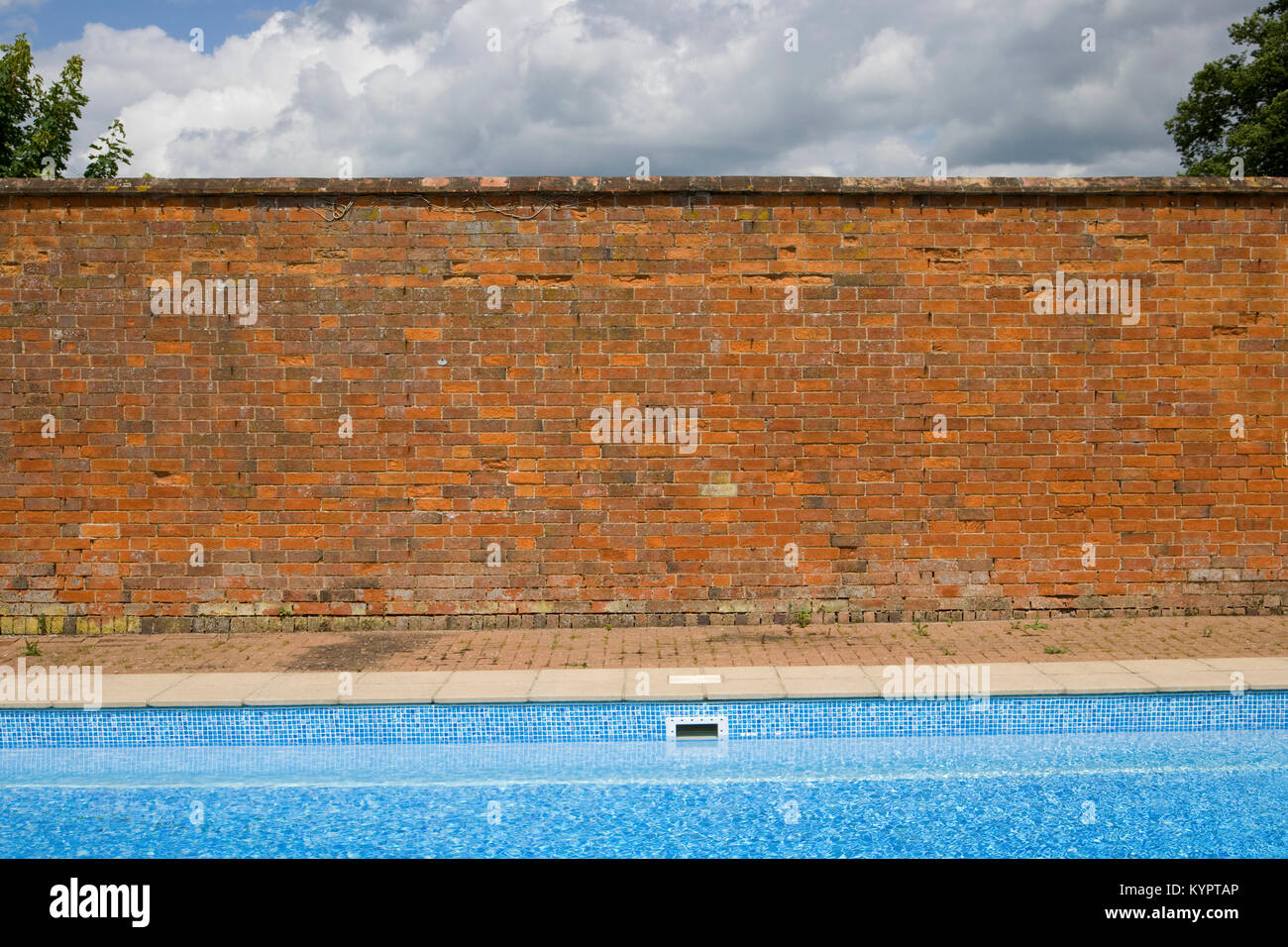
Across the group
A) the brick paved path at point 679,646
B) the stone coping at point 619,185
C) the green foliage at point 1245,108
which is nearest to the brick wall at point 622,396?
the stone coping at point 619,185

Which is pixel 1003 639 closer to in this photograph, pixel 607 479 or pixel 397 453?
pixel 607 479

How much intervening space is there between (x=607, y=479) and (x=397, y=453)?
5.98 ft

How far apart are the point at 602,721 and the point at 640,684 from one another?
0.41 metres

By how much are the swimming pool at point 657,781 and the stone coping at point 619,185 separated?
4395 mm

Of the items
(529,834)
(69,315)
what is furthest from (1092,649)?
(69,315)

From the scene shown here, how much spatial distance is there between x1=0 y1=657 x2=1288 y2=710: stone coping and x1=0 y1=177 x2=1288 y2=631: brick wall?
1.58 meters

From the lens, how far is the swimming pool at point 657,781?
4.96m

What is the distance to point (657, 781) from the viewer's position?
5.59m

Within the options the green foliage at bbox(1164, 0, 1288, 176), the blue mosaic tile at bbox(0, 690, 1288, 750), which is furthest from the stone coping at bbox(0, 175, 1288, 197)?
the green foliage at bbox(1164, 0, 1288, 176)

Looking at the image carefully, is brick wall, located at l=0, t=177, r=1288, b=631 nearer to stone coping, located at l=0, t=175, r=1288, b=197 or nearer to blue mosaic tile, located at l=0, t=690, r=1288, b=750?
stone coping, located at l=0, t=175, r=1288, b=197

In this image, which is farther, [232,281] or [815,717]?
[232,281]

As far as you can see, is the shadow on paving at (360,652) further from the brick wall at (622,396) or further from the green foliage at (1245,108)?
the green foliage at (1245,108)

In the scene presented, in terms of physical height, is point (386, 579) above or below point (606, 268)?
below

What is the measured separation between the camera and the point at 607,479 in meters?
8.29
